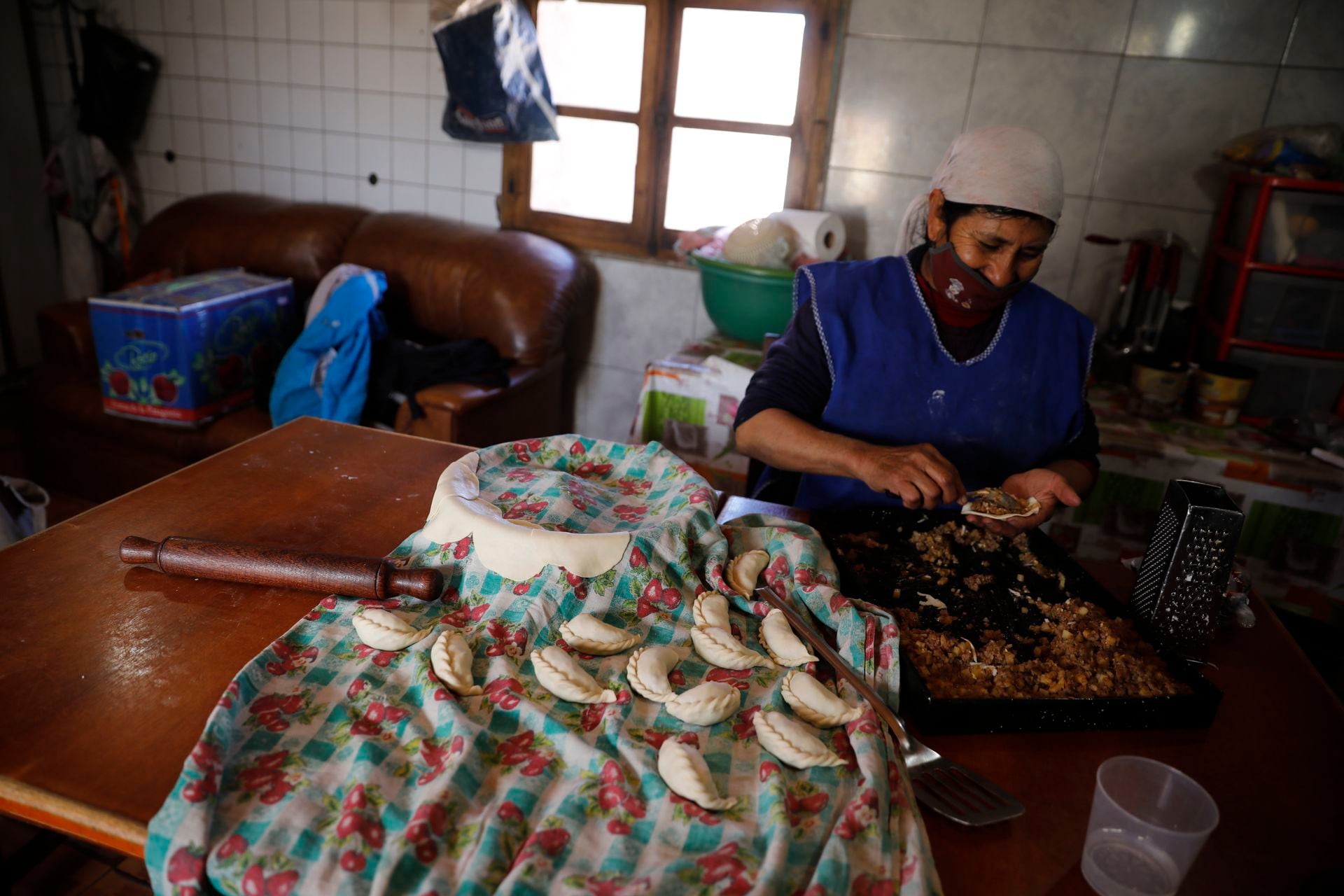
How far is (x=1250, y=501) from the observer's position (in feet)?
7.52

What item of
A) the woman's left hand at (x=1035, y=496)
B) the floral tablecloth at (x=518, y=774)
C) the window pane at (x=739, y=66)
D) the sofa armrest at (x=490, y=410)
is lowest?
the sofa armrest at (x=490, y=410)

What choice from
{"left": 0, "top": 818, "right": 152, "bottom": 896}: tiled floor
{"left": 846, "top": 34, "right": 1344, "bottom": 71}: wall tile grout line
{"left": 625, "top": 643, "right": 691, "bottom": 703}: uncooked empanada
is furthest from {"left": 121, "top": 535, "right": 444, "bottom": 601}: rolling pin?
{"left": 846, "top": 34, "right": 1344, "bottom": 71}: wall tile grout line

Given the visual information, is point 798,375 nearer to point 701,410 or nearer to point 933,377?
point 933,377

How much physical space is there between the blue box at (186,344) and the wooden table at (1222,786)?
105 inches

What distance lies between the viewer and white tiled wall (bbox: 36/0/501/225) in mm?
3533

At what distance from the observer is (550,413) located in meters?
3.41

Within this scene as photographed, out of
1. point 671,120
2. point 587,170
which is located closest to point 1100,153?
point 671,120

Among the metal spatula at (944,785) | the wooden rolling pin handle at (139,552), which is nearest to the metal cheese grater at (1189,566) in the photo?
the metal spatula at (944,785)

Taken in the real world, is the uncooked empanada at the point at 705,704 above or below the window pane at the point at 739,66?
below

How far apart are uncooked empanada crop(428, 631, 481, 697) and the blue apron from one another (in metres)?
0.94

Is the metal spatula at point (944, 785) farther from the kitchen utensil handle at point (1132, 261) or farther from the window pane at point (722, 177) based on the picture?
the window pane at point (722, 177)

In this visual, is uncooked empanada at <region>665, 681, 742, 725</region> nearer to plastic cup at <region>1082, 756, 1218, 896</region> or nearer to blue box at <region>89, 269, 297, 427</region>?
plastic cup at <region>1082, 756, 1218, 896</region>

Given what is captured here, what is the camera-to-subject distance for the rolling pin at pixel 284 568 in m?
1.06

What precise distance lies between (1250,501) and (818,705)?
1.96 meters
